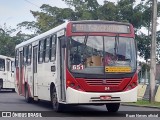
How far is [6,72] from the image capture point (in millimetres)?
37750

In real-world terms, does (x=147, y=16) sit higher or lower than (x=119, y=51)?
higher

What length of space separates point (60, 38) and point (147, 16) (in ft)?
90.2

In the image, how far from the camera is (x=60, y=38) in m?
17.3

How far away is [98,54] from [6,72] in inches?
895

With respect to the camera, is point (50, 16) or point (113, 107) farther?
point (50, 16)

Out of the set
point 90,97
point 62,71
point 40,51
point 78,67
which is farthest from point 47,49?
point 90,97

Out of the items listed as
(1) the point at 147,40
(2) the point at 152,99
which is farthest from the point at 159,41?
(2) the point at 152,99

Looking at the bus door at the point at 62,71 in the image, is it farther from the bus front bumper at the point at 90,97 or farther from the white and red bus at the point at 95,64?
the bus front bumper at the point at 90,97

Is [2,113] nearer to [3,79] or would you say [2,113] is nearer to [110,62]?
[110,62]

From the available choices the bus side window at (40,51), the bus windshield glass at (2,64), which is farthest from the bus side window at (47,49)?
the bus windshield glass at (2,64)

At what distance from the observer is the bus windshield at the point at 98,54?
15852mm

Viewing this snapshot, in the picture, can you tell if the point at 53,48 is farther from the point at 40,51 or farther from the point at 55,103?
the point at 40,51

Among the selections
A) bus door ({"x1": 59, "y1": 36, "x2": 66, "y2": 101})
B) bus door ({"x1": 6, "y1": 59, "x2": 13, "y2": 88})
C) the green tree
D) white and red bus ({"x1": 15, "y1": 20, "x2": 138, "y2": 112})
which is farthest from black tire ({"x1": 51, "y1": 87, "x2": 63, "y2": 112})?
the green tree

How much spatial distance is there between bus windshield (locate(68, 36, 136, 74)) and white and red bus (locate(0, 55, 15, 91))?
875 inches
